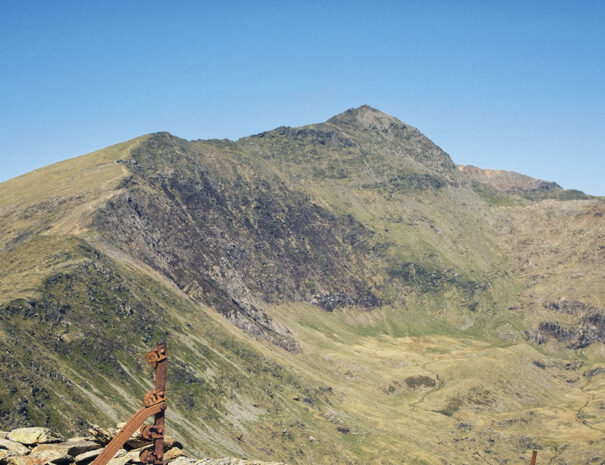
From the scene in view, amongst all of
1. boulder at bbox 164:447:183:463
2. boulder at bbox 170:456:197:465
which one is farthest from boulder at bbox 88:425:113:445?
boulder at bbox 170:456:197:465

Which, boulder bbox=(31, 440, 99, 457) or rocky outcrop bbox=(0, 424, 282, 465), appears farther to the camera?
boulder bbox=(31, 440, 99, 457)

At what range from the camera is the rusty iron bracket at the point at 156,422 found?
73.9 feet

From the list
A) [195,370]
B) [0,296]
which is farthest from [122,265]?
[0,296]

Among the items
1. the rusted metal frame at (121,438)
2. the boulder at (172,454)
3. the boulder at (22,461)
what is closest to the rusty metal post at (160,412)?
the rusted metal frame at (121,438)

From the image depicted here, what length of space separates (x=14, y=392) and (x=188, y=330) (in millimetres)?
81859

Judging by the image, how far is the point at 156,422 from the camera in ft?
78.5

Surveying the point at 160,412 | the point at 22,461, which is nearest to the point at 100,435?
the point at 22,461

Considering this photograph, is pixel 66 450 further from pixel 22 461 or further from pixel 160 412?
pixel 160 412

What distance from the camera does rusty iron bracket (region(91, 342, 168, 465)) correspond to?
22516 millimetres

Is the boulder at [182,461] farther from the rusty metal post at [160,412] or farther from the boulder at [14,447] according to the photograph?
the boulder at [14,447]

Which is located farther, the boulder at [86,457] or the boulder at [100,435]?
the boulder at [100,435]

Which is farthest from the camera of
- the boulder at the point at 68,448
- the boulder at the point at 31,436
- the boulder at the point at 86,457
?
the boulder at the point at 31,436

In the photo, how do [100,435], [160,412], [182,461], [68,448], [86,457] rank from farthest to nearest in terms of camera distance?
[100,435] < [182,461] < [68,448] < [86,457] < [160,412]

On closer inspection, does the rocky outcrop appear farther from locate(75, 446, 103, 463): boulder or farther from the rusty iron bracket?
the rusty iron bracket
